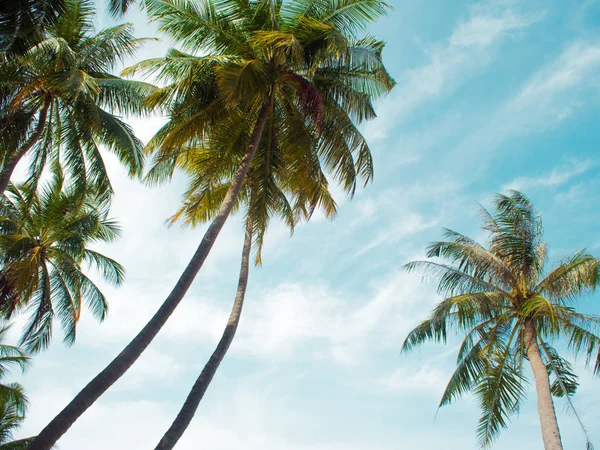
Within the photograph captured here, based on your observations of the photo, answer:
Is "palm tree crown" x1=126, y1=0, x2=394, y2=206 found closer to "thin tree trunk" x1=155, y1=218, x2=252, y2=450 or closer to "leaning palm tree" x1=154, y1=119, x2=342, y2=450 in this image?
"leaning palm tree" x1=154, y1=119, x2=342, y2=450

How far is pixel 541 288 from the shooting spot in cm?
1517

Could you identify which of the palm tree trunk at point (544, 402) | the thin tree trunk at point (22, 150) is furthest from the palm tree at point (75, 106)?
the palm tree trunk at point (544, 402)

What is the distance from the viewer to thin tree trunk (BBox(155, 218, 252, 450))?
8164 mm

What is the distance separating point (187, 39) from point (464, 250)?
993cm

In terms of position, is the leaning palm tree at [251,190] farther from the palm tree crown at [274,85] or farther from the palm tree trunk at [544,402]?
the palm tree trunk at [544,402]

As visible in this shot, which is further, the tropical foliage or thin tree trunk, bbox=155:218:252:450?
the tropical foliage

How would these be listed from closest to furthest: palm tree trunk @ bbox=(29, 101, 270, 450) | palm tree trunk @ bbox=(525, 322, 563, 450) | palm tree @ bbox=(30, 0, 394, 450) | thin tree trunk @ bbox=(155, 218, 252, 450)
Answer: palm tree trunk @ bbox=(29, 101, 270, 450), thin tree trunk @ bbox=(155, 218, 252, 450), palm tree @ bbox=(30, 0, 394, 450), palm tree trunk @ bbox=(525, 322, 563, 450)

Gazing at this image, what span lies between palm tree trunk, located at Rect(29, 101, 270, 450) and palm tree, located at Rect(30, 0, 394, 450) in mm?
48

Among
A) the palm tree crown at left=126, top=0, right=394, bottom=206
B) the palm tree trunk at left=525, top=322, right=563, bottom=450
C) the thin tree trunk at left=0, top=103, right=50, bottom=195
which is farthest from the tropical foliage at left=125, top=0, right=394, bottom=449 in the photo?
the palm tree trunk at left=525, top=322, right=563, bottom=450

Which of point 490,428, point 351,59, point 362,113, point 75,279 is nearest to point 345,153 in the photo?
point 362,113

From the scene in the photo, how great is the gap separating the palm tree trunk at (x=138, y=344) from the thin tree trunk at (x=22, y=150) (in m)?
5.03

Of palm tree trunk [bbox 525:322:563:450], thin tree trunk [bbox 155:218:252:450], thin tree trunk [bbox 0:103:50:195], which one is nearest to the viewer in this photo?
thin tree trunk [bbox 155:218:252:450]

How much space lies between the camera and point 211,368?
9.75 meters

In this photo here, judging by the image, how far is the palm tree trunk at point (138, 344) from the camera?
6.25 metres
